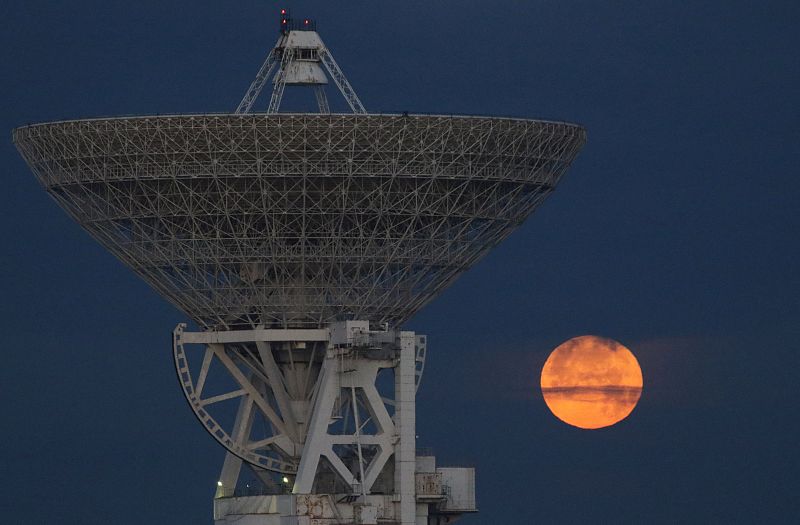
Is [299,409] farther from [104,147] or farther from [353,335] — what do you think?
[104,147]

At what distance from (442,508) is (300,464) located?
565 centimetres

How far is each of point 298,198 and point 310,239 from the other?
1.90 m

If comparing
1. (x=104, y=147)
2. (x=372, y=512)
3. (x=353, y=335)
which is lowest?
(x=372, y=512)

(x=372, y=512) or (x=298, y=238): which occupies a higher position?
(x=298, y=238)

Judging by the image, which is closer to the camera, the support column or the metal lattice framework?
the metal lattice framework

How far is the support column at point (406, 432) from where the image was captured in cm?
8544

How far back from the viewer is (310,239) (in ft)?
281

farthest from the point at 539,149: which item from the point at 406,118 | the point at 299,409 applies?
the point at 299,409

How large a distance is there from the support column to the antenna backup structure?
63mm

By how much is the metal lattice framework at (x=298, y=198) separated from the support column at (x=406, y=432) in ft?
7.09

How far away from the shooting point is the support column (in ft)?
280

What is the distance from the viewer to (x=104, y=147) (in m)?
84.2

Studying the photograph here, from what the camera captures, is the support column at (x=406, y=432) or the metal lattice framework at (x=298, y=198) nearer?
the metal lattice framework at (x=298, y=198)

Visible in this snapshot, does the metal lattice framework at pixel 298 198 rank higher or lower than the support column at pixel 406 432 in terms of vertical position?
higher
